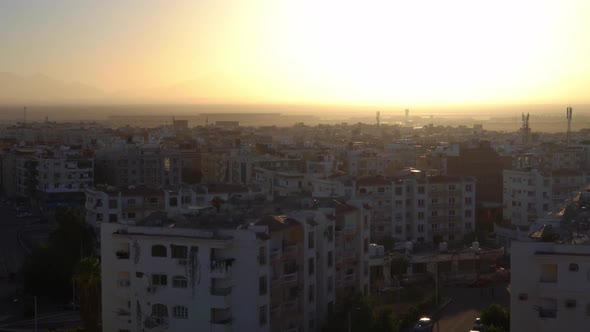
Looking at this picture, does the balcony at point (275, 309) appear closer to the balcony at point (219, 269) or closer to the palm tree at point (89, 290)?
the balcony at point (219, 269)

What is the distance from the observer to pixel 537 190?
72.3 feet

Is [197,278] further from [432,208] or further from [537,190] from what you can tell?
[537,190]

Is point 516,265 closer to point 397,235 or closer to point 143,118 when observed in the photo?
point 397,235

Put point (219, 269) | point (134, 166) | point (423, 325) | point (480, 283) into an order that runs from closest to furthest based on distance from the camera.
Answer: point (219, 269)
point (423, 325)
point (480, 283)
point (134, 166)

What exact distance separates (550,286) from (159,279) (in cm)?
397

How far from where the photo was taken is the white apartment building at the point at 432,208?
21.1 metres

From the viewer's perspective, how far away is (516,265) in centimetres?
898

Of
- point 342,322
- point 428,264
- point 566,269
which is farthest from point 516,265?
point 428,264

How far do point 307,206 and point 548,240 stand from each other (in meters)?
4.04

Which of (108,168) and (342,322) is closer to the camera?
(342,322)

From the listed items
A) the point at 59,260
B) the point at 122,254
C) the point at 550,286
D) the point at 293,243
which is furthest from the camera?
the point at 59,260

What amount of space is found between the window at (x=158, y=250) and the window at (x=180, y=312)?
568mm

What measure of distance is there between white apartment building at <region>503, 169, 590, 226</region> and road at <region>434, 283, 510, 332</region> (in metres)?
5.48

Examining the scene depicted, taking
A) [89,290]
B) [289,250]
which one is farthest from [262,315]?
[89,290]
